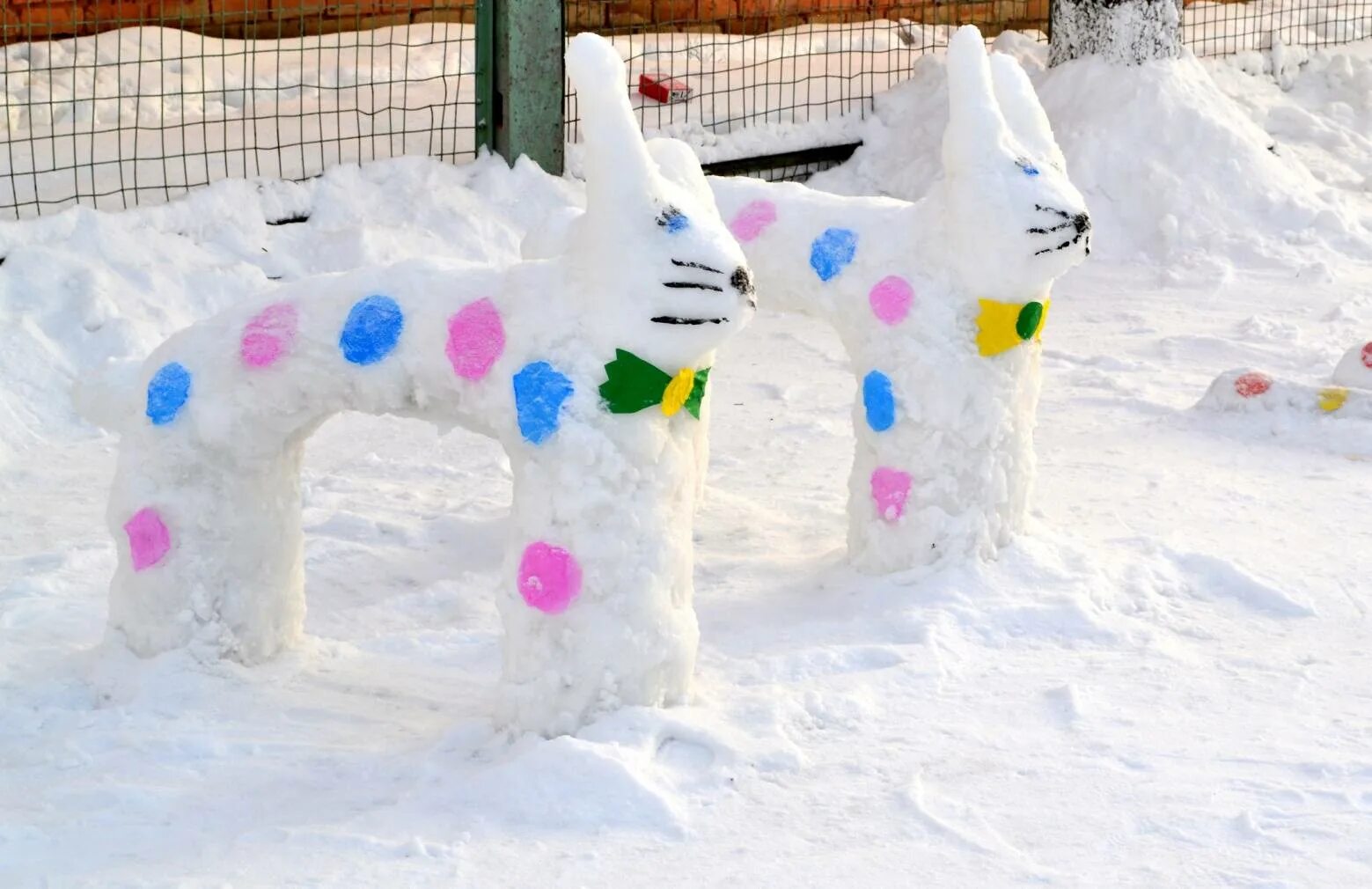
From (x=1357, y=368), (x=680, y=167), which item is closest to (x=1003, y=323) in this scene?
(x=680, y=167)

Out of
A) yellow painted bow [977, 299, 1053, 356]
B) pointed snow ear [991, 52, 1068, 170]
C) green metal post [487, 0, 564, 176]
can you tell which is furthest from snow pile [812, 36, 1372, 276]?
yellow painted bow [977, 299, 1053, 356]

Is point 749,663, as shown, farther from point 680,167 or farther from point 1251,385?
point 1251,385

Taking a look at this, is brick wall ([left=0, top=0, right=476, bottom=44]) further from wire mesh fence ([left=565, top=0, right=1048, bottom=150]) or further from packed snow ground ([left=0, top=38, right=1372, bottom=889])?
packed snow ground ([left=0, top=38, right=1372, bottom=889])

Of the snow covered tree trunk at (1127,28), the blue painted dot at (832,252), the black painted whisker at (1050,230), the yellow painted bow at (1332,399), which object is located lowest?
the yellow painted bow at (1332,399)

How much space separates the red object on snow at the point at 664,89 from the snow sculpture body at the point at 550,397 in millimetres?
4298

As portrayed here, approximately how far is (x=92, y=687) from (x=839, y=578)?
1601 millimetres

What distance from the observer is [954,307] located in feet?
12.8

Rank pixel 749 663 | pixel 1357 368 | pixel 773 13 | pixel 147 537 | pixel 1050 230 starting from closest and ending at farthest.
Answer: pixel 147 537 → pixel 749 663 → pixel 1050 230 → pixel 1357 368 → pixel 773 13

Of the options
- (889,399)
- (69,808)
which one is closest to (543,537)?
(69,808)

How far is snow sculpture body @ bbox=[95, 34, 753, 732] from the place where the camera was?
9.96ft

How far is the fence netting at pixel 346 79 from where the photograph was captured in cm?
618

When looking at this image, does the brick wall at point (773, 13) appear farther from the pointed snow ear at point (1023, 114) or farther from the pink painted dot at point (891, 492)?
the pink painted dot at point (891, 492)

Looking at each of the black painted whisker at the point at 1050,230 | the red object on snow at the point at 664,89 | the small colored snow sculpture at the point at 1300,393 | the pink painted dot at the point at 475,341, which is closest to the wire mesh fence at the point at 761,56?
the red object on snow at the point at 664,89

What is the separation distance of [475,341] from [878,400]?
3.75 ft
